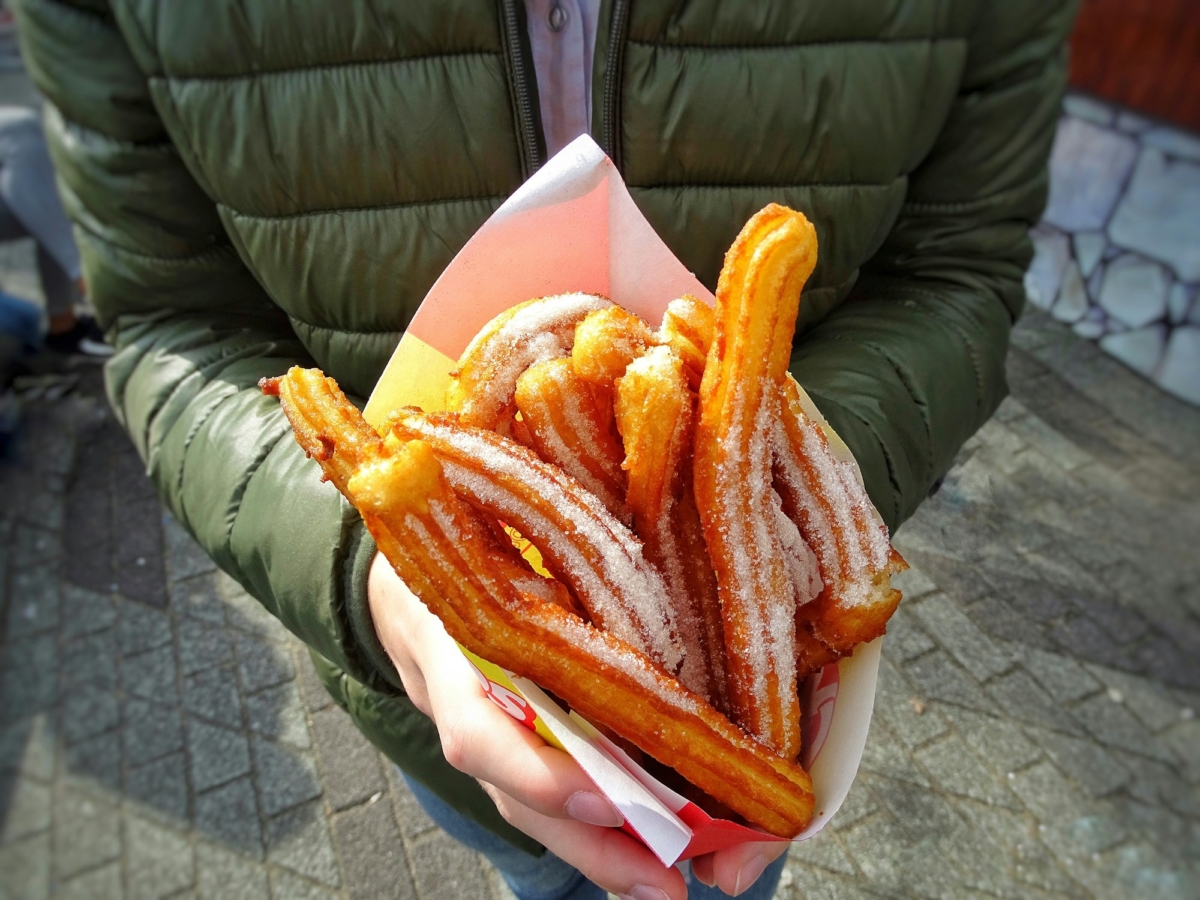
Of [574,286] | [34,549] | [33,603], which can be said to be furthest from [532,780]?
[34,549]

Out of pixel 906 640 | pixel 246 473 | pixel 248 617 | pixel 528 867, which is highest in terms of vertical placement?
pixel 246 473

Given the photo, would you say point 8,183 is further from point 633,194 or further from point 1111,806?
point 1111,806

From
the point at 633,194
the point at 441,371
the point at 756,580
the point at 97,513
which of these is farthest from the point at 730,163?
the point at 97,513

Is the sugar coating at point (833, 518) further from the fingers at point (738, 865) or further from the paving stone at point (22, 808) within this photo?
the paving stone at point (22, 808)

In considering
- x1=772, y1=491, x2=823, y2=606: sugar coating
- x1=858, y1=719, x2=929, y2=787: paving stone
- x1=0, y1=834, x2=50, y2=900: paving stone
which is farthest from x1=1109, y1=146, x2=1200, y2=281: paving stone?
x1=0, y1=834, x2=50, y2=900: paving stone

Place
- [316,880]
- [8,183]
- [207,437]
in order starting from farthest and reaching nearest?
1. [8,183]
2. [316,880]
3. [207,437]

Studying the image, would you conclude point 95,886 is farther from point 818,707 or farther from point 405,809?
point 818,707

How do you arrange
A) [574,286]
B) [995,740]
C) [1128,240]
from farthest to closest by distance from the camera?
[1128,240]
[995,740]
[574,286]
